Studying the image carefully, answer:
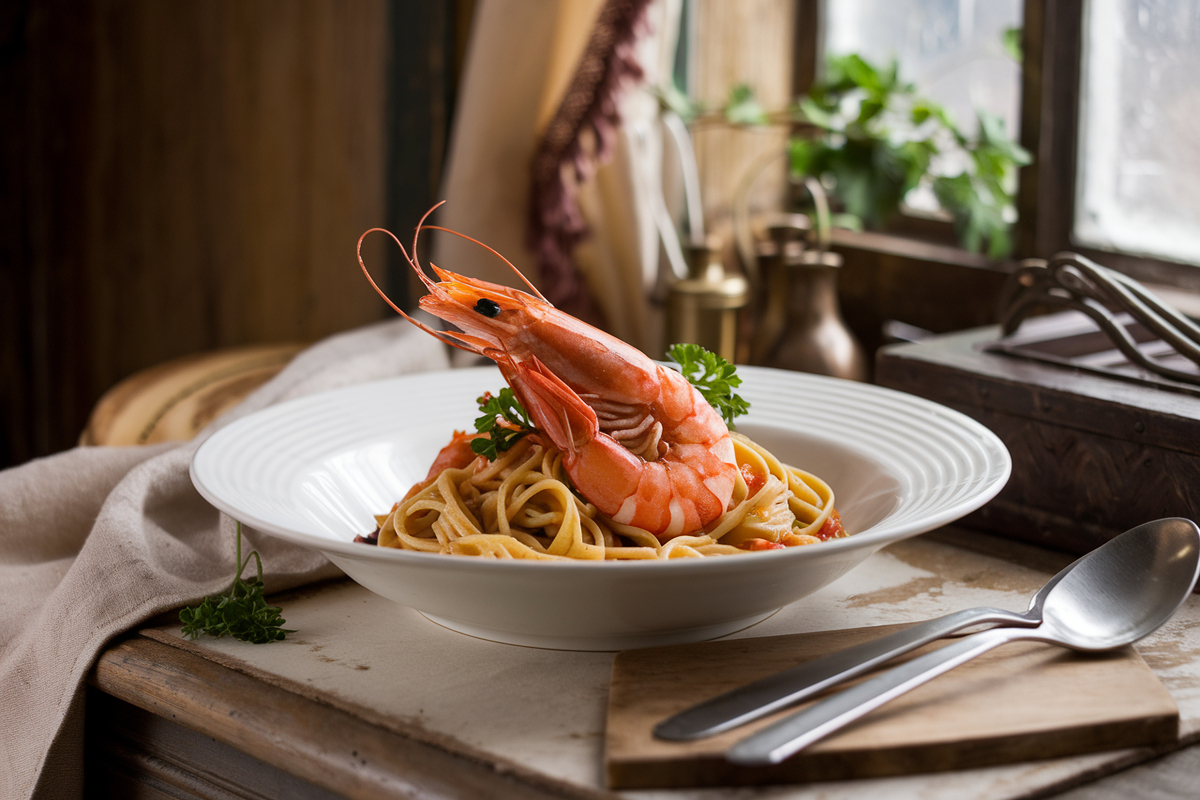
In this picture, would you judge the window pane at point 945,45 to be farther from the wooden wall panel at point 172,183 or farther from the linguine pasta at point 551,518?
the linguine pasta at point 551,518

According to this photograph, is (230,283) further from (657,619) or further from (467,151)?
(657,619)

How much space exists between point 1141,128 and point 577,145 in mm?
843

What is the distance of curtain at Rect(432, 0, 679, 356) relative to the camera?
5.66ft

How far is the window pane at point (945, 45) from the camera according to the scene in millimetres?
1800

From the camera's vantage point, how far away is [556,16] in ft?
5.61

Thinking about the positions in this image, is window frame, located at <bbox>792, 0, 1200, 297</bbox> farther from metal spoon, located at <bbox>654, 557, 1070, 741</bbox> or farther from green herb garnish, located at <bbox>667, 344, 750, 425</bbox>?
metal spoon, located at <bbox>654, 557, 1070, 741</bbox>

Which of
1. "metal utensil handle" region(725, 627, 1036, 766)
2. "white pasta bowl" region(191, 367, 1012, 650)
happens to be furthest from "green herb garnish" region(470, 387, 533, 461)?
"metal utensil handle" region(725, 627, 1036, 766)

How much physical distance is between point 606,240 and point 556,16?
0.36 meters

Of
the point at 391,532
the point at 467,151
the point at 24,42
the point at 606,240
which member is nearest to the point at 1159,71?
the point at 606,240

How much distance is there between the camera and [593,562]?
691 millimetres

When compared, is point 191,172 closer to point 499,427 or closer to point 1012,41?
point 1012,41

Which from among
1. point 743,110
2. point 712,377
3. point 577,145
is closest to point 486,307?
point 712,377

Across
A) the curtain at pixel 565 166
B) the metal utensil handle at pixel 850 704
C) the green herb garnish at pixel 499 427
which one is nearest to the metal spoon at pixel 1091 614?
the metal utensil handle at pixel 850 704

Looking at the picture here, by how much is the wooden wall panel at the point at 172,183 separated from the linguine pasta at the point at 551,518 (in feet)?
4.37
